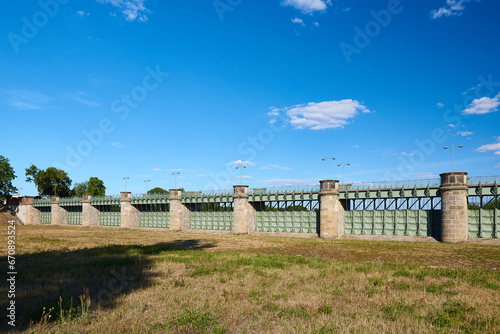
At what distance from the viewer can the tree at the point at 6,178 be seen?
3346 inches

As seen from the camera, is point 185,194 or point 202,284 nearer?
point 202,284

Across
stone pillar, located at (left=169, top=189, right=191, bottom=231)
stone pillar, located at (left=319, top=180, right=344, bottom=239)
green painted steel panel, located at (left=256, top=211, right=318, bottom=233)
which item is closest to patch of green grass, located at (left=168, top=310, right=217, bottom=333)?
stone pillar, located at (left=319, top=180, right=344, bottom=239)

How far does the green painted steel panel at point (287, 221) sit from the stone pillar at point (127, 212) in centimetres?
3049

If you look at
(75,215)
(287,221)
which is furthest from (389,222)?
(75,215)

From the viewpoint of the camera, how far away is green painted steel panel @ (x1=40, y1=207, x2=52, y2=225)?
89.4m

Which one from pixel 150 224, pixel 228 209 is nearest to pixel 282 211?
pixel 228 209

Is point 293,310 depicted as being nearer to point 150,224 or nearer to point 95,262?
point 95,262

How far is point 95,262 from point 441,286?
18672mm

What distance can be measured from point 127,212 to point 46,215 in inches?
1449

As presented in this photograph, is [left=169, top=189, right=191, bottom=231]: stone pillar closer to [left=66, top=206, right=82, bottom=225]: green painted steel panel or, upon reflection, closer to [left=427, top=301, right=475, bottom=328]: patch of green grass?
[left=66, top=206, right=82, bottom=225]: green painted steel panel

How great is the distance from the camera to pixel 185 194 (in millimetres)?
62938

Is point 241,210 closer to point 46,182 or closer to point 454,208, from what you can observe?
point 454,208

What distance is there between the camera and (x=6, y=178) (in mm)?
85688

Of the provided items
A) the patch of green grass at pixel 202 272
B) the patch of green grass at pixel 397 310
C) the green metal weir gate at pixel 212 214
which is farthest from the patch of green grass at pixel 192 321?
the green metal weir gate at pixel 212 214
